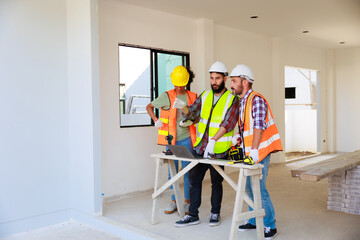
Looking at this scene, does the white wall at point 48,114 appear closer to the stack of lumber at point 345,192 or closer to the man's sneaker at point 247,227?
the man's sneaker at point 247,227

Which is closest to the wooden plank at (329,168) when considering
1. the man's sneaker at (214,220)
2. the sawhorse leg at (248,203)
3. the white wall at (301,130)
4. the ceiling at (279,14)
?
the sawhorse leg at (248,203)

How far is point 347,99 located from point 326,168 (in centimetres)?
652

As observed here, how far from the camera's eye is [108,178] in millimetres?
4746

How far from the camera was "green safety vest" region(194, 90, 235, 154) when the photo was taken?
341 cm

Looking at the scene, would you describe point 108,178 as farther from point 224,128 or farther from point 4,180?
point 224,128

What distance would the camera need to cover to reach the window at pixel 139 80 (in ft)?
16.5

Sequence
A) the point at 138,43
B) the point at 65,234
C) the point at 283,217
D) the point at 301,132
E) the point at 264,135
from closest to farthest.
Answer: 1. the point at 264,135
2. the point at 65,234
3. the point at 283,217
4. the point at 138,43
5. the point at 301,132

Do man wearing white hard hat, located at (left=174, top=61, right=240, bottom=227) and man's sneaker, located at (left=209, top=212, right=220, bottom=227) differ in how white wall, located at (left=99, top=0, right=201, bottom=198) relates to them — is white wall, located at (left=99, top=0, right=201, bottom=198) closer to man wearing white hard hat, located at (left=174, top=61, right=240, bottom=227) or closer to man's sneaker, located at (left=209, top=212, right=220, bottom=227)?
man wearing white hard hat, located at (left=174, top=61, right=240, bottom=227)

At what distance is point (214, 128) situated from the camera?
3.43m

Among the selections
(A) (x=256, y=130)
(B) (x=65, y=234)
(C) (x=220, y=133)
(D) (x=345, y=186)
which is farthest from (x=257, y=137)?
(B) (x=65, y=234)

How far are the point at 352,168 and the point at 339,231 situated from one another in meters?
0.82

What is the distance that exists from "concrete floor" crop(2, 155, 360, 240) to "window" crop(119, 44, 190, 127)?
107cm

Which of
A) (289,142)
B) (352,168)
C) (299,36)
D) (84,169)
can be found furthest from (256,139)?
(289,142)

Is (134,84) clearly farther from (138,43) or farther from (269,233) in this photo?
(269,233)
